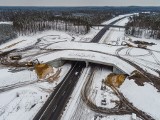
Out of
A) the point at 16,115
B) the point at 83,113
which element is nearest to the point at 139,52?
the point at 83,113

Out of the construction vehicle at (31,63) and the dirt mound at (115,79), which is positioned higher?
the construction vehicle at (31,63)

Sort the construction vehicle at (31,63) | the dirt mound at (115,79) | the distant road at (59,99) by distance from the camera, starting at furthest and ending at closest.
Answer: the construction vehicle at (31,63) < the dirt mound at (115,79) < the distant road at (59,99)

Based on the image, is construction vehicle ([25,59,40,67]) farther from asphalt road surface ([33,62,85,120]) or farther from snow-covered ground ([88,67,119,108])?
snow-covered ground ([88,67,119,108])

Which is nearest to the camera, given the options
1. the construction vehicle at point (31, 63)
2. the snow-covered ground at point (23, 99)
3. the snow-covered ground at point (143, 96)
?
the snow-covered ground at point (23, 99)

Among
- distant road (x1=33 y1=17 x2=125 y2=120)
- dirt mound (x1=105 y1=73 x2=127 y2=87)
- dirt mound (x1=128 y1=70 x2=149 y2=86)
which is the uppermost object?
dirt mound (x1=128 y1=70 x2=149 y2=86)

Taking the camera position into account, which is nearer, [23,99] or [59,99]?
[23,99]

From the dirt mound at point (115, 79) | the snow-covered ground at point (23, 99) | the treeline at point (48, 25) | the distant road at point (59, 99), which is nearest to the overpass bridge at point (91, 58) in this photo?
the dirt mound at point (115, 79)

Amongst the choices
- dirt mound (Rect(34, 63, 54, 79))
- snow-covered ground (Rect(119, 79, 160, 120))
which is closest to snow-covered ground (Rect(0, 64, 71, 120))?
dirt mound (Rect(34, 63, 54, 79))

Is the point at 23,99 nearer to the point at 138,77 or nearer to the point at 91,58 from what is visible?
the point at 91,58

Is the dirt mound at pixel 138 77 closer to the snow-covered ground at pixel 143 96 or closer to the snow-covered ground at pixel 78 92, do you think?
the snow-covered ground at pixel 143 96

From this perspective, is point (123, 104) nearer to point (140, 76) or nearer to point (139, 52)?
point (140, 76)

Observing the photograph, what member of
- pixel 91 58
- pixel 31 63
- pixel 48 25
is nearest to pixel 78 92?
pixel 91 58
